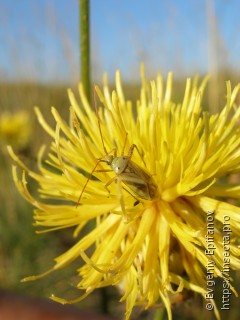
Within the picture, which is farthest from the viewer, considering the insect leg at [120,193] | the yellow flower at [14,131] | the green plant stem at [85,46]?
the yellow flower at [14,131]

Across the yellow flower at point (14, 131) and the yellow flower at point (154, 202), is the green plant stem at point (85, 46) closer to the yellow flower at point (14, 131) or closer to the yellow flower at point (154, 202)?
the yellow flower at point (154, 202)

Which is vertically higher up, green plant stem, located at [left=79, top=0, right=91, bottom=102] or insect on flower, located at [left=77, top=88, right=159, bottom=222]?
green plant stem, located at [left=79, top=0, right=91, bottom=102]

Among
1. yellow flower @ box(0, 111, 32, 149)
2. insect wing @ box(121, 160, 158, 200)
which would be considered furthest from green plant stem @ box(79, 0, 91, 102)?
yellow flower @ box(0, 111, 32, 149)

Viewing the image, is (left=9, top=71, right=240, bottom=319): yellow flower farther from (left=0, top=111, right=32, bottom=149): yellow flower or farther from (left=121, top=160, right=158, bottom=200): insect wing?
(left=0, top=111, right=32, bottom=149): yellow flower

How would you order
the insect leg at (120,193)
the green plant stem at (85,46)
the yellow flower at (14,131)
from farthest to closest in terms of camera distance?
1. the yellow flower at (14,131)
2. the green plant stem at (85,46)
3. the insect leg at (120,193)

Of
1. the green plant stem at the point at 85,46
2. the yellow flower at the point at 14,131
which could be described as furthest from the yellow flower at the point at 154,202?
the yellow flower at the point at 14,131

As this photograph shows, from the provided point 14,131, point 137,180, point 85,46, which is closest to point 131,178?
point 137,180
